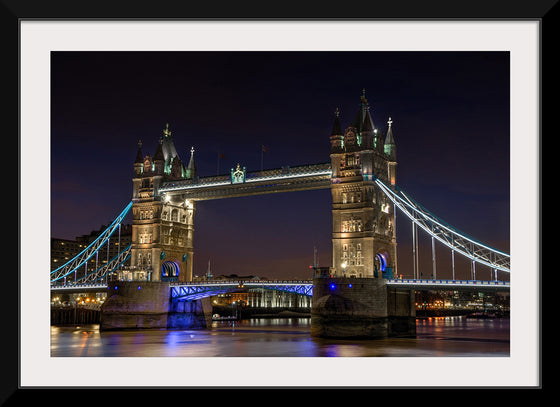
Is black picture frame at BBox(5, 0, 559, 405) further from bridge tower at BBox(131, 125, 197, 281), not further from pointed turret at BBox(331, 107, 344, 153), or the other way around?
bridge tower at BBox(131, 125, 197, 281)

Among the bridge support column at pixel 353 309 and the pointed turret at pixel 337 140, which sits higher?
the pointed turret at pixel 337 140

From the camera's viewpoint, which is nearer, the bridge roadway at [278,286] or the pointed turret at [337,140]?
the bridge roadway at [278,286]

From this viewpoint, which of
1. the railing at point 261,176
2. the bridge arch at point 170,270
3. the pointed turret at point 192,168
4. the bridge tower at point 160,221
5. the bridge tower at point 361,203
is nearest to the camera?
the bridge tower at point 361,203

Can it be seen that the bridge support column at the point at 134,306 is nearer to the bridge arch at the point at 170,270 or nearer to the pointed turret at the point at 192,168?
the bridge arch at the point at 170,270
